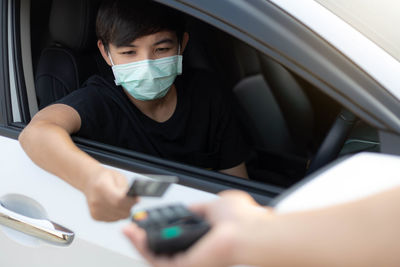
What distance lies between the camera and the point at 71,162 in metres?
1.23

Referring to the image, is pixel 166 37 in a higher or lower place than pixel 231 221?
lower

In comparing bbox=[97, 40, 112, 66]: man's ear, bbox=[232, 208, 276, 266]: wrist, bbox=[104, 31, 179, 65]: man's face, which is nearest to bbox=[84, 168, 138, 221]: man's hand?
bbox=[232, 208, 276, 266]: wrist

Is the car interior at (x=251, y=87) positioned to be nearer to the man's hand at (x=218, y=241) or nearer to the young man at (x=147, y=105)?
the young man at (x=147, y=105)

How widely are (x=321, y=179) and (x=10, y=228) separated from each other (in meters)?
0.92

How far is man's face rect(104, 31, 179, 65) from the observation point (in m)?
1.65

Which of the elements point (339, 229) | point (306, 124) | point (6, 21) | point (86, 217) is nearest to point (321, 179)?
point (339, 229)

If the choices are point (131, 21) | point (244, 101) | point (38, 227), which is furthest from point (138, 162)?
point (244, 101)

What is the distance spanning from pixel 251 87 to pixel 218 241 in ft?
6.80

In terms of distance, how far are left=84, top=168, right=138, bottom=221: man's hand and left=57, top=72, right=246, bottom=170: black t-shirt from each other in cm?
51

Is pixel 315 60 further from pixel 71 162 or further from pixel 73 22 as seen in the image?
pixel 73 22

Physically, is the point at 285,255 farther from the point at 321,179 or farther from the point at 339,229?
the point at 321,179

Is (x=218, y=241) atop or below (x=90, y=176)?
atop

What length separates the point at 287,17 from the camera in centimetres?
110

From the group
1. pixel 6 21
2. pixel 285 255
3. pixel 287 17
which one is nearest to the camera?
pixel 285 255
